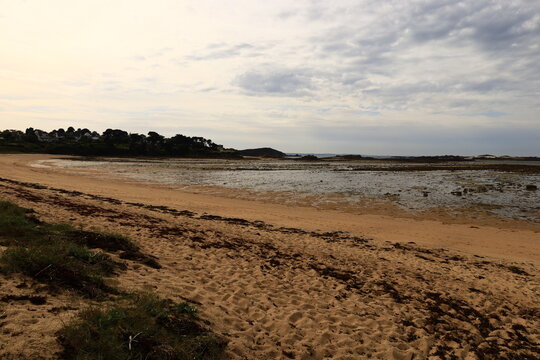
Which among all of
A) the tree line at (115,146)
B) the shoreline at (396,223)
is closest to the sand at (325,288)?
the shoreline at (396,223)

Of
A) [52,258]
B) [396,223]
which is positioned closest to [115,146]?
[396,223]

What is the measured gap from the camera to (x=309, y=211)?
20875mm

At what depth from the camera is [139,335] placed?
4.36 meters

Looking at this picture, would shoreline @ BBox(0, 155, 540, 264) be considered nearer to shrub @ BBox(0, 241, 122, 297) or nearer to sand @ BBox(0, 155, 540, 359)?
sand @ BBox(0, 155, 540, 359)

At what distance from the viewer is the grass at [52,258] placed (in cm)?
550

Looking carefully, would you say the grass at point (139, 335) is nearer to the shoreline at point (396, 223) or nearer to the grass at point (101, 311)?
the grass at point (101, 311)

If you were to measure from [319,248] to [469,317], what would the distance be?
558 centimetres

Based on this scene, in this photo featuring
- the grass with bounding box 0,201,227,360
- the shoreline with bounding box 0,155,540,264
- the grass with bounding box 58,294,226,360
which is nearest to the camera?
the grass with bounding box 58,294,226,360

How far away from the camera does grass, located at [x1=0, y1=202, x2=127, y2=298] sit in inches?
217

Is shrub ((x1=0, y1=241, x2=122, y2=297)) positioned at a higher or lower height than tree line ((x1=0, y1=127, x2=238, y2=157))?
lower

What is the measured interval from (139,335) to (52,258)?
9.90 ft

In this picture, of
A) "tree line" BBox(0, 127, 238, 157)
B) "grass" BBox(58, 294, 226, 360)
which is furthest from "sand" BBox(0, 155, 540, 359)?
"tree line" BBox(0, 127, 238, 157)

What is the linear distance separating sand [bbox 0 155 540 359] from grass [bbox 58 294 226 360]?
272 millimetres

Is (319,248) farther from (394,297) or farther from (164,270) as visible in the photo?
(164,270)
